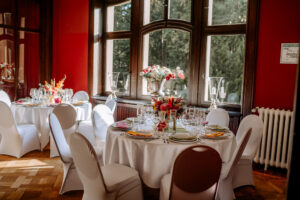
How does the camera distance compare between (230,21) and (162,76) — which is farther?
Result: (230,21)

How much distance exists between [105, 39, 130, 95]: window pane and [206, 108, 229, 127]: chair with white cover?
8.02ft

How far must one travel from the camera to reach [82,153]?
1.96m

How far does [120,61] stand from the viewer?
18.7 ft

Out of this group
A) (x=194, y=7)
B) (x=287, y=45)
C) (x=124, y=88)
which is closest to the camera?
(x=287, y=45)

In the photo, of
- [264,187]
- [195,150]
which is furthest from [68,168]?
[264,187]

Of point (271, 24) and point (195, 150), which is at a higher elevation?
point (271, 24)

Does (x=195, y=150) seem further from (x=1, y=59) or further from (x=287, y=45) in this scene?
(x=1, y=59)

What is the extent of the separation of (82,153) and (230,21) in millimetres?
3371

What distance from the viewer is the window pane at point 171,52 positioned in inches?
190

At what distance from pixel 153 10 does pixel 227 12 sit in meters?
1.50

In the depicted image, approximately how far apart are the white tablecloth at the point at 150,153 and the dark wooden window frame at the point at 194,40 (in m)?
1.64

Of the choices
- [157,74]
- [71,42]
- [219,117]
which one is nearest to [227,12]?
[157,74]

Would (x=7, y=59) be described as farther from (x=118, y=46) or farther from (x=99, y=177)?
(x=99, y=177)

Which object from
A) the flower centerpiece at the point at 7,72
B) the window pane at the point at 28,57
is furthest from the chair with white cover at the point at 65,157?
the window pane at the point at 28,57
